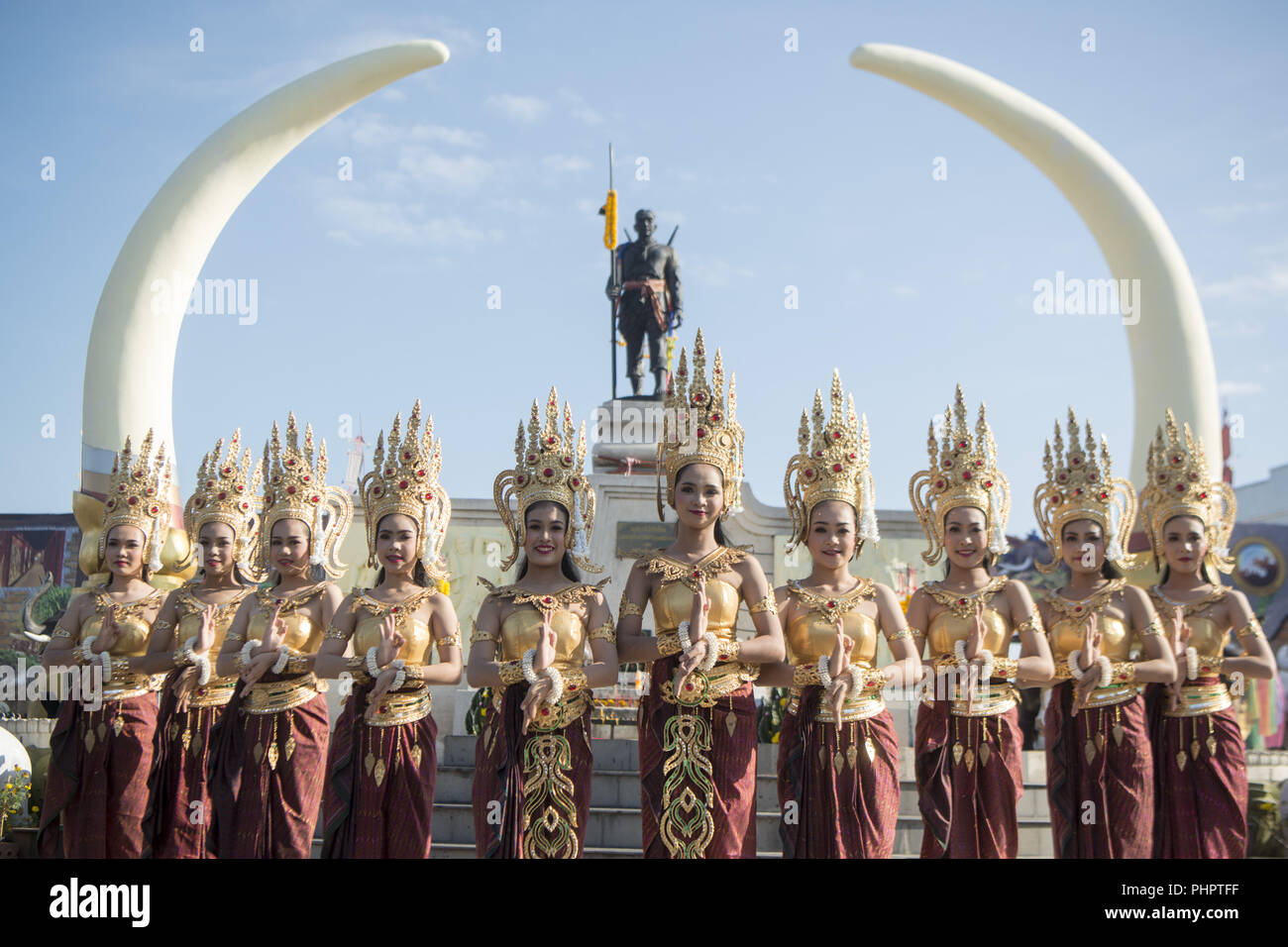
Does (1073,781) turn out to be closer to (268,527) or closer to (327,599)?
(327,599)

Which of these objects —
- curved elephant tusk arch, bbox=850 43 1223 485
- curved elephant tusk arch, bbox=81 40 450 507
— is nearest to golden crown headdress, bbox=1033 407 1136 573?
curved elephant tusk arch, bbox=850 43 1223 485

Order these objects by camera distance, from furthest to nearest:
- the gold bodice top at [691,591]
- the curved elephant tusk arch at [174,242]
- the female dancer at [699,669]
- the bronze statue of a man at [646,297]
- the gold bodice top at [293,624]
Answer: the bronze statue of a man at [646,297] < the curved elephant tusk arch at [174,242] < the gold bodice top at [293,624] < the gold bodice top at [691,591] < the female dancer at [699,669]

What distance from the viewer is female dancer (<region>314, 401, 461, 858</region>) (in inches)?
231

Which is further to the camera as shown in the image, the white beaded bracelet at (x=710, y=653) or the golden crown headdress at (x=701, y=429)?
the golden crown headdress at (x=701, y=429)

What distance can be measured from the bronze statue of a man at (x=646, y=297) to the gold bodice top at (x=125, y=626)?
8.94 metres

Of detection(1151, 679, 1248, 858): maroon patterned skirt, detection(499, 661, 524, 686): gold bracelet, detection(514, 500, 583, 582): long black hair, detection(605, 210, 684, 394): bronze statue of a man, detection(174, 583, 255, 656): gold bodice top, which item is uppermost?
detection(605, 210, 684, 394): bronze statue of a man

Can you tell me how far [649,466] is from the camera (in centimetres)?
1427

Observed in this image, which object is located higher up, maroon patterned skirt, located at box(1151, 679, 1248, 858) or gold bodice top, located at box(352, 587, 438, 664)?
gold bodice top, located at box(352, 587, 438, 664)

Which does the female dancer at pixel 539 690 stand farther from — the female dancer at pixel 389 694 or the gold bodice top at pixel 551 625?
the female dancer at pixel 389 694

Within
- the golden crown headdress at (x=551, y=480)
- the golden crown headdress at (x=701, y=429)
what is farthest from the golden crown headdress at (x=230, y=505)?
the golden crown headdress at (x=701, y=429)

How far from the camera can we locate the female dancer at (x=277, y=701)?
6.07m

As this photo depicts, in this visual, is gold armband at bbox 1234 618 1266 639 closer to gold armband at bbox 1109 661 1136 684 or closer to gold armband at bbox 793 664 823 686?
gold armband at bbox 1109 661 1136 684

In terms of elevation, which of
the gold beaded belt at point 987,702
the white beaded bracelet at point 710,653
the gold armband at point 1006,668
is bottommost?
the gold beaded belt at point 987,702

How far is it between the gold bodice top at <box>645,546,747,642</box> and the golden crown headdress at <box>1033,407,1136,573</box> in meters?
2.05
